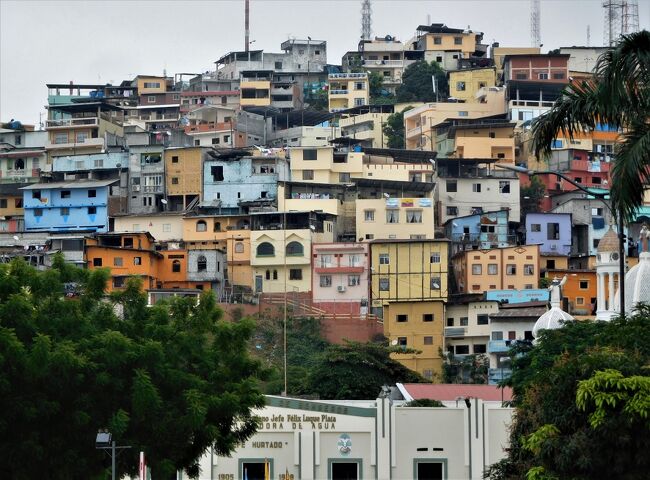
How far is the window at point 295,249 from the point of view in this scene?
101688 millimetres

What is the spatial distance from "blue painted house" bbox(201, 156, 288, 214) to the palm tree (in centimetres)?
8178

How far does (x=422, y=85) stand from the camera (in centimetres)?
14500

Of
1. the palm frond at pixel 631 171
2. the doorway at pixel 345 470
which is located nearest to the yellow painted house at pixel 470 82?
the doorway at pixel 345 470

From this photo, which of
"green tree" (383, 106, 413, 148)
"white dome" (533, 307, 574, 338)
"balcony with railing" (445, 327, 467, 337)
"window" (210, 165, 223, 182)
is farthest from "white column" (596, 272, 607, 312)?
"green tree" (383, 106, 413, 148)

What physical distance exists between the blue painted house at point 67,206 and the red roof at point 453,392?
47.9 metres

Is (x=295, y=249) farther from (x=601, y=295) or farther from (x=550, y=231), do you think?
(x=601, y=295)

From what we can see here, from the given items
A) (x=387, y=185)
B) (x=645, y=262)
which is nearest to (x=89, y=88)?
(x=387, y=185)

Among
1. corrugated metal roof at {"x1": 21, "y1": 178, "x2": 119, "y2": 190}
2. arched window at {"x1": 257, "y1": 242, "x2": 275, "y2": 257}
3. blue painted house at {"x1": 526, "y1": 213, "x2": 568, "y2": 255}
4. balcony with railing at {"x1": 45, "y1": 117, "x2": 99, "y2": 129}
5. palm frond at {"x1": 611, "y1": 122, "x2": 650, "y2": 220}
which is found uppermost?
balcony with railing at {"x1": 45, "y1": 117, "x2": 99, "y2": 129}

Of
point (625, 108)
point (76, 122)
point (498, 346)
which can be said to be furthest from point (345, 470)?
point (76, 122)

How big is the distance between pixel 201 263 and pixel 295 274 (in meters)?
5.68

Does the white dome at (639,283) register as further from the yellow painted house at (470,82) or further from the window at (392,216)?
the yellow painted house at (470,82)

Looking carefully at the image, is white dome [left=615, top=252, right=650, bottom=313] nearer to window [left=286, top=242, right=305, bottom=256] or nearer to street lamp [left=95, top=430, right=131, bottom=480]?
street lamp [left=95, top=430, right=131, bottom=480]

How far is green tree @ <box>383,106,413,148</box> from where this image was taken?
135 metres

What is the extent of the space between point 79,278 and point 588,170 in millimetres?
72975
